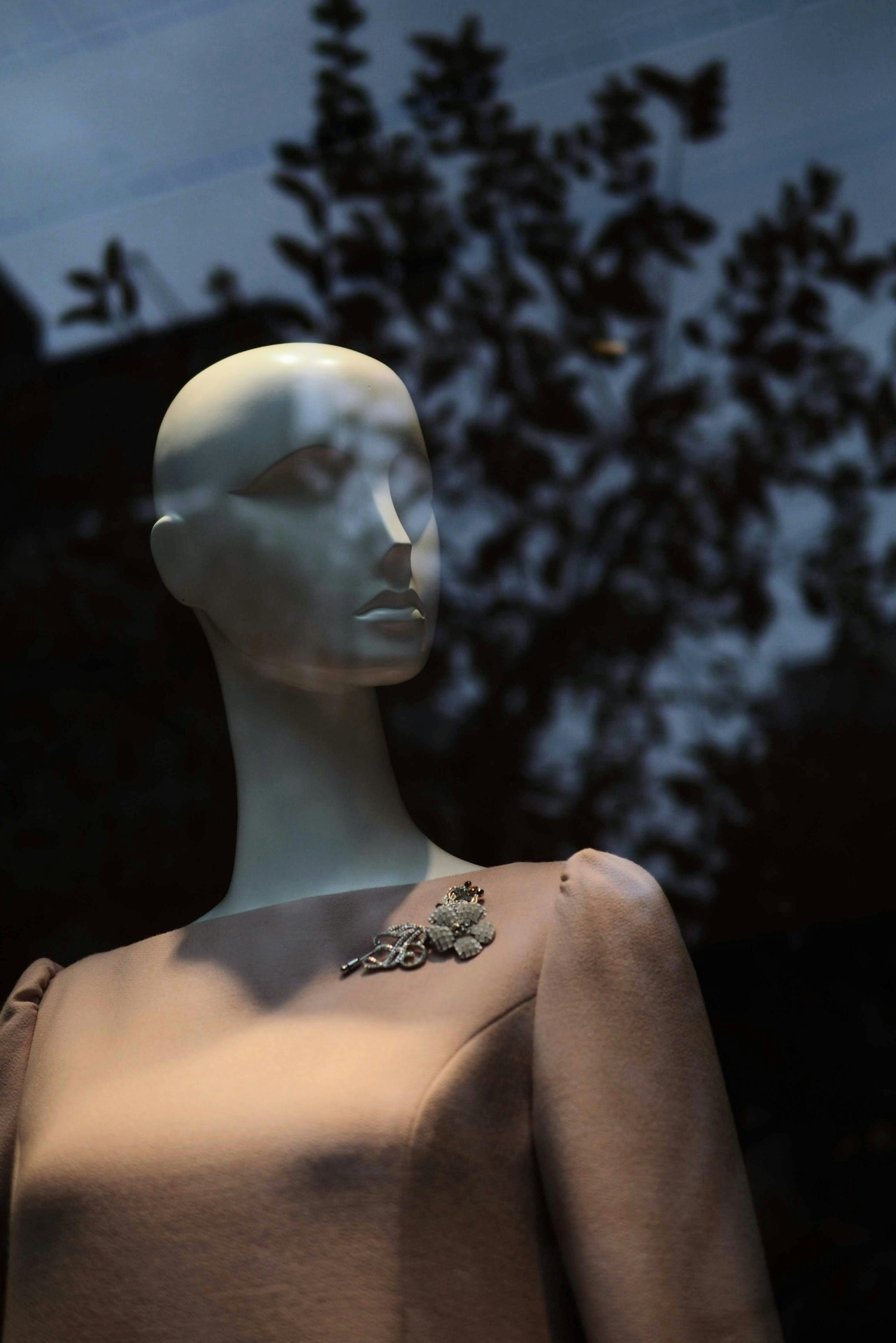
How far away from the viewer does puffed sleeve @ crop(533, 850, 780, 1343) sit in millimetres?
1133

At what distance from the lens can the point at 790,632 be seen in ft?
5.38

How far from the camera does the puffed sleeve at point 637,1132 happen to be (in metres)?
1.13

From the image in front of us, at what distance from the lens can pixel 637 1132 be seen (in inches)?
46.4

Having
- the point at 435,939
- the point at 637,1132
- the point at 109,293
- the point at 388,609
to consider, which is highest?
the point at 109,293

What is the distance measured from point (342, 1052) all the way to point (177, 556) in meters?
0.59

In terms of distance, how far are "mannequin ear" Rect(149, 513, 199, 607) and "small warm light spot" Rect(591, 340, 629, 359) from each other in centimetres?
68

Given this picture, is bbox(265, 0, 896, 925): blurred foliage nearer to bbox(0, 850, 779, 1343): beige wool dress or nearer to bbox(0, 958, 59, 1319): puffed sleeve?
bbox(0, 850, 779, 1343): beige wool dress

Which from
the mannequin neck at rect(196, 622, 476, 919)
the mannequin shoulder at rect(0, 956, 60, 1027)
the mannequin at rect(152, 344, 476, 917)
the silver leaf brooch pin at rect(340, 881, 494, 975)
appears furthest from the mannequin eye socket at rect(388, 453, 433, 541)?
the mannequin shoulder at rect(0, 956, 60, 1027)

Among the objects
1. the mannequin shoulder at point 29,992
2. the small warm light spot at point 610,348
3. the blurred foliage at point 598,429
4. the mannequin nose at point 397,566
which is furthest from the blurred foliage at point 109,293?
the mannequin shoulder at point 29,992

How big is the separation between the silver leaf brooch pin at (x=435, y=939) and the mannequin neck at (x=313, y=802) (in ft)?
0.30

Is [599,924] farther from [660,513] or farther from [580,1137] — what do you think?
[660,513]

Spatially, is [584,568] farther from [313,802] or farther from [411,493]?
[313,802]

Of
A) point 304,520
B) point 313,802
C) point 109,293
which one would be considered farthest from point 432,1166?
point 109,293

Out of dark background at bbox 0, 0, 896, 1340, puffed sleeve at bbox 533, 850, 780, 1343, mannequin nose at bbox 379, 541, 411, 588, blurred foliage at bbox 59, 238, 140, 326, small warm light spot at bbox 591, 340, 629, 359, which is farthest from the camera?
blurred foliage at bbox 59, 238, 140, 326
